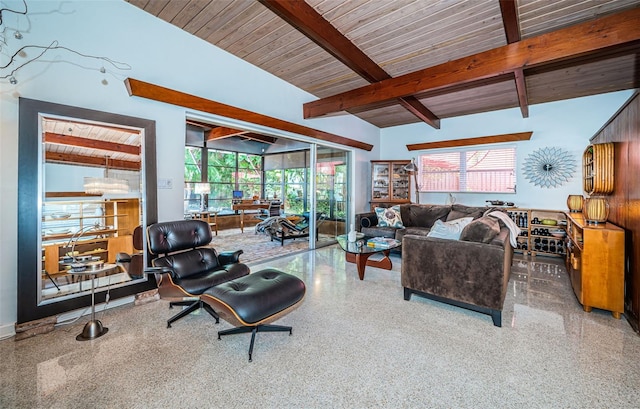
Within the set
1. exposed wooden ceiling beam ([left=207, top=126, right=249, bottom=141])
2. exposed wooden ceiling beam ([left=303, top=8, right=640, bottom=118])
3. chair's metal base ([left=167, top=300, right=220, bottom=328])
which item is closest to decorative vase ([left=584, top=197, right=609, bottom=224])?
exposed wooden ceiling beam ([left=303, top=8, right=640, bottom=118])

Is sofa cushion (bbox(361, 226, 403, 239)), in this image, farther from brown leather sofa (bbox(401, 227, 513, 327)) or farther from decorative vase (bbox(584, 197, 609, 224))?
decorative vase (bbox(584, 197, 609, 224))

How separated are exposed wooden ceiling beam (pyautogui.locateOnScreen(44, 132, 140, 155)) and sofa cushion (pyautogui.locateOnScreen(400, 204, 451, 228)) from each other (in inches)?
184

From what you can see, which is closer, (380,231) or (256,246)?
(380,231)

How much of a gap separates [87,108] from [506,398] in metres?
4.00

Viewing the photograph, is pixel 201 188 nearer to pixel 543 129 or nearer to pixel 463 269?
pixel 463 269

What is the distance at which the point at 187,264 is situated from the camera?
104 inches

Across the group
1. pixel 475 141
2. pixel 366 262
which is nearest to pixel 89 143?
pixel 366 262

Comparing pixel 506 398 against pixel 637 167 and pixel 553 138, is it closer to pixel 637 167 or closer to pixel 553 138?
pixel 637 167

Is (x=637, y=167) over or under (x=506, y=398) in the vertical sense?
over

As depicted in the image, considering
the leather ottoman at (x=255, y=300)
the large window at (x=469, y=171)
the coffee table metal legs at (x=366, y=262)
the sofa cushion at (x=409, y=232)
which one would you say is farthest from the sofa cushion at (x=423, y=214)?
the leather ottoman at (x=255, y=300)

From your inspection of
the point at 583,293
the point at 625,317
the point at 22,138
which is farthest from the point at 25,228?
the point at 625,317

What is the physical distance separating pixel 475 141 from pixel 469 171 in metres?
0.64

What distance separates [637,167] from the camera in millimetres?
2352

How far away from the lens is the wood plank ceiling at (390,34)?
2.55 m
